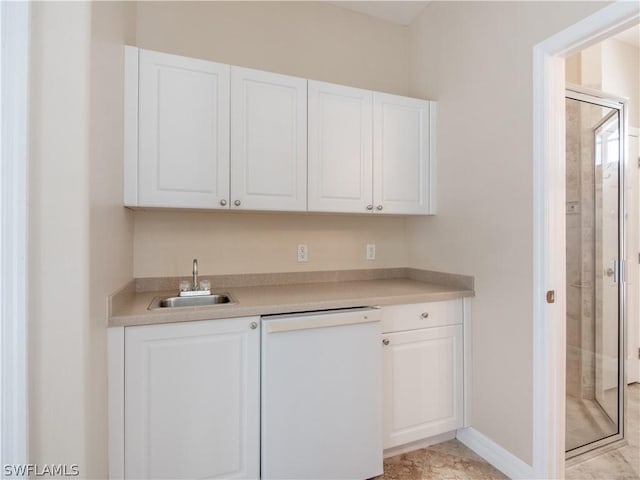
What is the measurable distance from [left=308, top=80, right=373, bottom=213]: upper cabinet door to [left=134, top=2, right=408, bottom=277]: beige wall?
358 millimetres

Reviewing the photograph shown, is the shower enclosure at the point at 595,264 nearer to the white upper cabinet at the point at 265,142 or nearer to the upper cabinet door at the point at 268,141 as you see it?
the white upper cabinet at the point at 265,142

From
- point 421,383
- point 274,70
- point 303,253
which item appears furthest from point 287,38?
point 421,383

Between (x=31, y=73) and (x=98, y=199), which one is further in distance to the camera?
(x=98, y=199)

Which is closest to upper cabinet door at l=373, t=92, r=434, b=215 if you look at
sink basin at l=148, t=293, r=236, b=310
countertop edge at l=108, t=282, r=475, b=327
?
countertop edge at l=108, t=282, r=475, b=327

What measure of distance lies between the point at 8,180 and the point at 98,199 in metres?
0.26

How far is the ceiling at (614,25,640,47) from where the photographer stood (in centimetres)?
255

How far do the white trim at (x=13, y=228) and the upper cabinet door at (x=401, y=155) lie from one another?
1663 mm

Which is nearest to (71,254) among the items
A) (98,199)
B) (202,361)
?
(98,199)

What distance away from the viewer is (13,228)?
3.05 feet

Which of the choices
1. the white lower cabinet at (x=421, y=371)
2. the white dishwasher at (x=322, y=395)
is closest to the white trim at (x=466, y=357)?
the white lower cabinet at (x=421, y=371)

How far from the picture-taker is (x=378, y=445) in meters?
1.69

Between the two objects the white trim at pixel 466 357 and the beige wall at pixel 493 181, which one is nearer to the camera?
the beige wall at pixel 493 181

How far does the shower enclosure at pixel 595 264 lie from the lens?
2.04 meters

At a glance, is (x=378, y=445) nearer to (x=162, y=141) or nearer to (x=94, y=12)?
(x=162, y=141)
